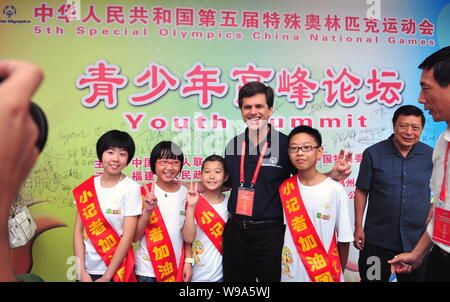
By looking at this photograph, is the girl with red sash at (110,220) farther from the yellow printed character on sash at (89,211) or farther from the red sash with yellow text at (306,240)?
the red sash with yellow text at (306,240)

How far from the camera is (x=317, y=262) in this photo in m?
1.83

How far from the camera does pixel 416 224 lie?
2.04 m

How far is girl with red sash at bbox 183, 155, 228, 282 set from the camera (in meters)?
1.91

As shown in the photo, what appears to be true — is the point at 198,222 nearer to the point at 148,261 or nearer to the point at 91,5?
the point at 148,261

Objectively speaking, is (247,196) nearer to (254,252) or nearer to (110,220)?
(254,252)

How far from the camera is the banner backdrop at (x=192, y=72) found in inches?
93.9

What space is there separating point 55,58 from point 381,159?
2.21m

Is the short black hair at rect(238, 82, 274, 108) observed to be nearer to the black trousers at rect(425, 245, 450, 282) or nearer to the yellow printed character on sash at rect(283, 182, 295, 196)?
the yellow printed character on sash at rect(283, 182, 295, 196)

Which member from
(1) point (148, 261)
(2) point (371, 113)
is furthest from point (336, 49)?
(1) point (148, 261)

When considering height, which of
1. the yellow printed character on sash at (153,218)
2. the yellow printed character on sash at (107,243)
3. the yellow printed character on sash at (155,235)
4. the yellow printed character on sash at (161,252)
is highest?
the yellow printed character on sash at (153,218)

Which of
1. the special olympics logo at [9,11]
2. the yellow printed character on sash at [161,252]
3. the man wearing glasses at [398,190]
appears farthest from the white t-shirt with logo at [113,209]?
the special olympics logo at [9,11]

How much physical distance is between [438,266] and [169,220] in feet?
4.28

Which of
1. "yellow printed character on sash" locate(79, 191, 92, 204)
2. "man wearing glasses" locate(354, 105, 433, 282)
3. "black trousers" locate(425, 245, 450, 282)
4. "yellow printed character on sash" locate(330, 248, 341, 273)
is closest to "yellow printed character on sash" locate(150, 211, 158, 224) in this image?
"yellow printed character on sash" locate(79, 191, 92, 204)

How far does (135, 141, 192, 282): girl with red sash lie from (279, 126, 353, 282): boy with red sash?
0.58 metres
